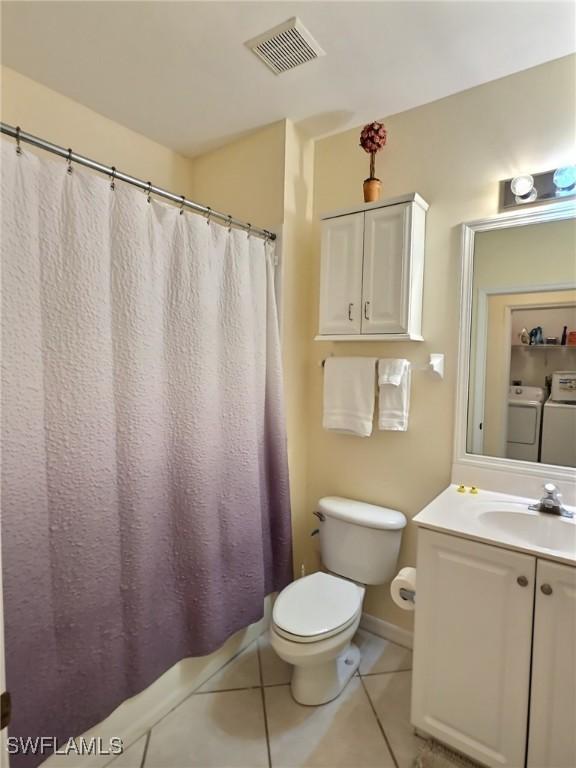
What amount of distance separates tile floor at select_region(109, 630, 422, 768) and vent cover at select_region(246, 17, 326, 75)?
2.55 metres

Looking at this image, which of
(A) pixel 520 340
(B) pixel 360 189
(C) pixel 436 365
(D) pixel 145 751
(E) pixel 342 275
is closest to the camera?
(D) pixel 145 751

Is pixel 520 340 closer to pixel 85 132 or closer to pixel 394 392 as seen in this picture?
pixel 394 392

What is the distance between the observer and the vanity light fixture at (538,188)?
1.46 meters

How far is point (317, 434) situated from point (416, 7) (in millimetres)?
1780

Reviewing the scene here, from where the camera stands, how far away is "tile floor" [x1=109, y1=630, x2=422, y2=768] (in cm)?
138

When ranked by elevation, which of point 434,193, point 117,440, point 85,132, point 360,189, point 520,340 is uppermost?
point 85,132

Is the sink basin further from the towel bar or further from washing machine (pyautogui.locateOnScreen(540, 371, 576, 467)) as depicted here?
the towel bar

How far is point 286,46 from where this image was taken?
4.82 ft

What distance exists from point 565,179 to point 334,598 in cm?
187

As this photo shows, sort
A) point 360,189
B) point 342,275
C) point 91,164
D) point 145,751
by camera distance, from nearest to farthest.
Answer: point 91,164 → point 145,751 → point 342,275 → point 360,189

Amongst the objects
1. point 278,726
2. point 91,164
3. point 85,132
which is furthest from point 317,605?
point 85,132

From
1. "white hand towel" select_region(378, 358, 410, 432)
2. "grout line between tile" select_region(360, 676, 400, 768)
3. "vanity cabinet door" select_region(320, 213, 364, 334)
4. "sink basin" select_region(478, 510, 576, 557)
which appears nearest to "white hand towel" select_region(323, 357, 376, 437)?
"white hand towel" select_region(378, 358, 410, 432)

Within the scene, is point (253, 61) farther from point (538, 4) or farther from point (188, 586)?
point (188, 586)

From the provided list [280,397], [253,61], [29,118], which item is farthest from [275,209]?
[29,118]
